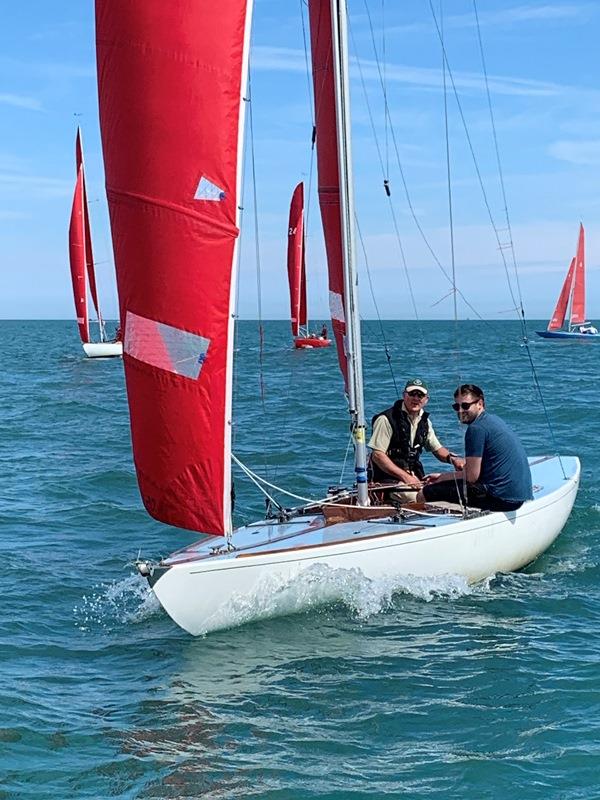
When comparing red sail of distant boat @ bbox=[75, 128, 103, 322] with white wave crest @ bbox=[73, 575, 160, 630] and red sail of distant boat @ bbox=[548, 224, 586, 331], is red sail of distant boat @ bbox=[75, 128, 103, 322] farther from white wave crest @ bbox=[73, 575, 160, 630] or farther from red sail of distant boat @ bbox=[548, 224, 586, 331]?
white wave crest @ bbox=[73, 575, 160, 630]

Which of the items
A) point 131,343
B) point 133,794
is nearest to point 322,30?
point 131,343

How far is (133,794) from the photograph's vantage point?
192 inches

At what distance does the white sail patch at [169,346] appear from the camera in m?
6.41

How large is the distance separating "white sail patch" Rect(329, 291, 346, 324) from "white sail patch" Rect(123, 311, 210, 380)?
249 cm

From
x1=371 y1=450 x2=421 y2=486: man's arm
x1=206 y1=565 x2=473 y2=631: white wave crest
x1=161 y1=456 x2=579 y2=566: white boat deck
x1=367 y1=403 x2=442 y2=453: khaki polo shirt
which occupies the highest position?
x1=367 y1=403 x2=442 y2=453: khaki polo shirt

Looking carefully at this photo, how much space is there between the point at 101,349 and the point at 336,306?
114 ft

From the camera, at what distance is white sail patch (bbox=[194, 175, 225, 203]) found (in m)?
6.26

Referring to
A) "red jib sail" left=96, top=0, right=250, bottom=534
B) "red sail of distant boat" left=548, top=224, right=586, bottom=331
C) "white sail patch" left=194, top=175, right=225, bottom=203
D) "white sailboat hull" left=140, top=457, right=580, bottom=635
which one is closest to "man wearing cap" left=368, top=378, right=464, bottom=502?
"white sailboat hull" left=140, top=457, right=580, bottom=635

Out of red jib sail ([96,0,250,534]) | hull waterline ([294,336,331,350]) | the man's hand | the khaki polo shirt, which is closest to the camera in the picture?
red jib sail ([96,0,250,534])

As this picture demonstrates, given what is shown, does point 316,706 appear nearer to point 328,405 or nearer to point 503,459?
Answer: point 503,459

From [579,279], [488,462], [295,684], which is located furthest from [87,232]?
[295,684]

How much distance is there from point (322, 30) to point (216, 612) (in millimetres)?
5229

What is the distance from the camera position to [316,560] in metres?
7.05

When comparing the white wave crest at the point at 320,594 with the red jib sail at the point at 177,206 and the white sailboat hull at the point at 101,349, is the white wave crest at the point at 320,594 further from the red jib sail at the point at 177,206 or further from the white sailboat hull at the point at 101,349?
the white sailboat hull at the point at 101,349
